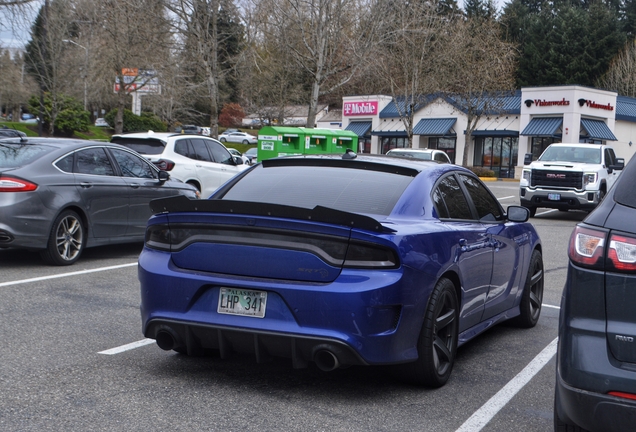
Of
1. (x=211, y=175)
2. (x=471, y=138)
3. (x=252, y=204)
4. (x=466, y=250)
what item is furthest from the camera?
(x=471, y=138)

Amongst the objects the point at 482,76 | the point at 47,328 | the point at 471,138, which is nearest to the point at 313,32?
the point at 482,76

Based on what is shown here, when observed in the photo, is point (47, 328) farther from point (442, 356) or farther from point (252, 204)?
point (442, 356)

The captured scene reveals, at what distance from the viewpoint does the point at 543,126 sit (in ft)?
166

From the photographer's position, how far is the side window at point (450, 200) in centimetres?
567

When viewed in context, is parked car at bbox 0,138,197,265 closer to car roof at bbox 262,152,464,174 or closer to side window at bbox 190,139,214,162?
car roof at bbox 262,152,464,174

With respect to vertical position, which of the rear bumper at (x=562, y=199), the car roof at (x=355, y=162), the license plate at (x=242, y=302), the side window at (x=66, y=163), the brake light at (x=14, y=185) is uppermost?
the car roof at (x=355, y=162)

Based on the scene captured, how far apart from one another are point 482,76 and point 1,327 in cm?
4581

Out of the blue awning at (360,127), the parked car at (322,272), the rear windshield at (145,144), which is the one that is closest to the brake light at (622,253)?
the parked car at (322,272)

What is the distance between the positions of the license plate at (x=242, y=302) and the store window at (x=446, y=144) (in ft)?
170

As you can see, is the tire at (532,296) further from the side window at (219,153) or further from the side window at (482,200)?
the side window at (219,153)

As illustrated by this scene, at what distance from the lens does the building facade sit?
164ft

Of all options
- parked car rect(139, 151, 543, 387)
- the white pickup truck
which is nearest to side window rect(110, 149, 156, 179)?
parked car rect(139, 151, 543, 387)

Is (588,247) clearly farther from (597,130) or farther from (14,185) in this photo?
(597,130)

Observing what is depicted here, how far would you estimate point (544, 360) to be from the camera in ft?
20.3
